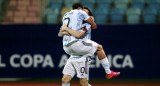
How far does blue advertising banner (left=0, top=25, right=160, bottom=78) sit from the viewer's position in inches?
490

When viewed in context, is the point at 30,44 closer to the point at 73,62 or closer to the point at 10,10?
the point at 10,10

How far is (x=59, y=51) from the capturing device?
1252 centimetres

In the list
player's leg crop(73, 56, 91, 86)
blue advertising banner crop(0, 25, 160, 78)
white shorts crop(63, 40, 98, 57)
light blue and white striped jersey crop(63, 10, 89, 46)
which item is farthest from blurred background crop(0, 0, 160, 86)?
light blue and white striped jersey crop(63, 10, 89, 46)

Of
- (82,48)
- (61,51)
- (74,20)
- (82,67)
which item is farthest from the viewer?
(61,51)

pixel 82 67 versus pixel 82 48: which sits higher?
pixel 82 48

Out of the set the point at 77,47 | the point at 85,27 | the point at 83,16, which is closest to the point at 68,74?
the point at 77,47

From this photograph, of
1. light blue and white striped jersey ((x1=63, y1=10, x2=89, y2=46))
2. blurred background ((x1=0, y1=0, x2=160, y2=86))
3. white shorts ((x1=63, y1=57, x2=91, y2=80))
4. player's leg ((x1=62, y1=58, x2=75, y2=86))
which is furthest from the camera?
blurred background ((x1=0, y1=0, x2=160, y2=86))

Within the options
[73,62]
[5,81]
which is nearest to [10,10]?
[5,81]

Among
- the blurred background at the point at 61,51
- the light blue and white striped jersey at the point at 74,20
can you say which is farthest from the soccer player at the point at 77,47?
the blurred background at the point at 61,51

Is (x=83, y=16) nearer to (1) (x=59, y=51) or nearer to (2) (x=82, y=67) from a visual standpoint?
(2) (x=82, y=67)

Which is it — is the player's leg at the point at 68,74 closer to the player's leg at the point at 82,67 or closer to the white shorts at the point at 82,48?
the player's leg at the point at 82,67

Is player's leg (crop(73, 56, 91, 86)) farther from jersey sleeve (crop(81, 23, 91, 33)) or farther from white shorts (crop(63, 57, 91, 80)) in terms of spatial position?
jersey sleeve (crop(81, 23, 91, 33))

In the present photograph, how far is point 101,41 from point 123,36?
70 cm

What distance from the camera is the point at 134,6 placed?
47.0 feet
